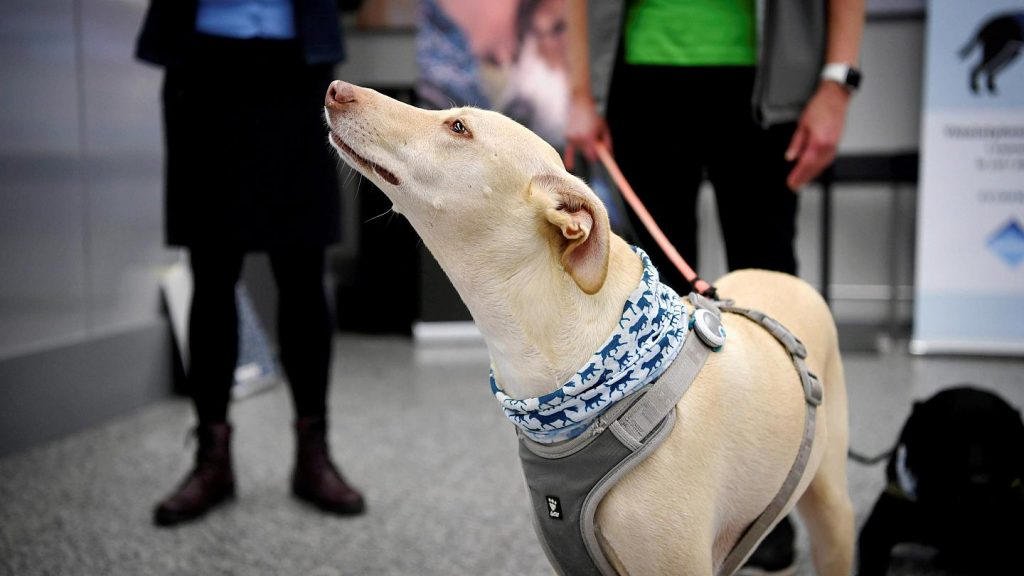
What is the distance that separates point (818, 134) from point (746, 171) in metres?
0.15

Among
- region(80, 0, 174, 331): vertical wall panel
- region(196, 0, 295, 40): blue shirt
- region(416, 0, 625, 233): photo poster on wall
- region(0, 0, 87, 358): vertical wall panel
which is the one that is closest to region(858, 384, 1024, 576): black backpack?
region(196, 0, 295, 40): blue shirt

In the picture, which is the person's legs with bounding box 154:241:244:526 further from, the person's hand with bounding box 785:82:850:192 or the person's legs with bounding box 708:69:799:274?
the person's hand with bounding box 785:82:850:192

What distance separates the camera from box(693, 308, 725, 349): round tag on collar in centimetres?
104

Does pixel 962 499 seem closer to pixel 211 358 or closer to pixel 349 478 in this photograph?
pixel 349 478

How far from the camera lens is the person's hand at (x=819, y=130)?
4.88ft

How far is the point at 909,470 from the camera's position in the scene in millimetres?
1566

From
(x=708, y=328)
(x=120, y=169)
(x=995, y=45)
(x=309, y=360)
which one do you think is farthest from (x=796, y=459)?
(x=995, y=45)

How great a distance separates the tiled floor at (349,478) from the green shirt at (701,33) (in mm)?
954

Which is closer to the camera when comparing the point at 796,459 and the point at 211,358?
the point at 796,459

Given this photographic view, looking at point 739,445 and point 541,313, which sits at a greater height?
point 541,313

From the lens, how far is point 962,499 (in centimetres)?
152

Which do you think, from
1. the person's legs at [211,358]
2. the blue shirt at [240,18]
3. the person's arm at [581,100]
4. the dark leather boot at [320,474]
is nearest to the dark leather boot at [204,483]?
the person's legs at [211,358]

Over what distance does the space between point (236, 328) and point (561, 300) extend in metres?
1.22

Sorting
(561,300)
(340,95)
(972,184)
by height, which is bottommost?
(972,184)
